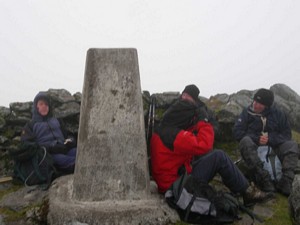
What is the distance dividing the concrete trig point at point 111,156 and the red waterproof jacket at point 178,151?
0.83ft

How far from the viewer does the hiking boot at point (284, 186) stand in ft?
23.3

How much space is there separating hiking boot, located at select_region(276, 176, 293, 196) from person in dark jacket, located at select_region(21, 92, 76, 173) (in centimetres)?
427

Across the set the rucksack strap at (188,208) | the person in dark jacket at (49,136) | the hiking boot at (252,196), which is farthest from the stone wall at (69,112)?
the rucksack strap at (188,208)

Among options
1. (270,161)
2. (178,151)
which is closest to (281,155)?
(270,161)

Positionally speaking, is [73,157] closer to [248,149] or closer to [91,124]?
[91,124]

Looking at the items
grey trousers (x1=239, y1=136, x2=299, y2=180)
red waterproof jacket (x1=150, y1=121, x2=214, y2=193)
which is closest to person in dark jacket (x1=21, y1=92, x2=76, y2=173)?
red waterproof jacket (x1=150, y1=121, x2=214, y2=193)

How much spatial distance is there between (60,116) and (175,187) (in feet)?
14.2

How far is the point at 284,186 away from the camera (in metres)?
7.18

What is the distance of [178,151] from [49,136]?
123 inches

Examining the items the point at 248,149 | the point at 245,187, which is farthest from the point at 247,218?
the point at 248,149

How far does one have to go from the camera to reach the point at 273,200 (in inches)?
271

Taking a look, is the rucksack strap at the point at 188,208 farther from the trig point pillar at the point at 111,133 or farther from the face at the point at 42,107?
the face at the point at 42,107

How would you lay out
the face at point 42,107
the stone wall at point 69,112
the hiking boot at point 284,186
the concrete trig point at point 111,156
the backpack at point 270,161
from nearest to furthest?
the concrete trig point at point 111,156 → the hiking boot at point 284,186 → the backpack at point 270,161 → the face at point 42,107 → the stone wall at point 69,112

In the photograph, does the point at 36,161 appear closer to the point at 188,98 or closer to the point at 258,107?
the point at 188,98
